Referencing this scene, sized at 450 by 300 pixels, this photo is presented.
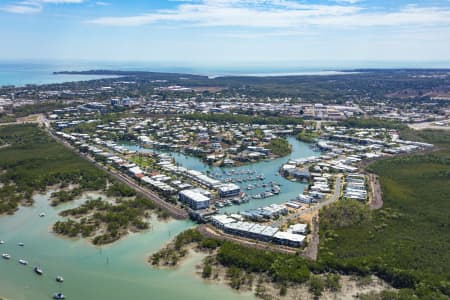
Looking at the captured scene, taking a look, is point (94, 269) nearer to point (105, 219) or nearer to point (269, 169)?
point (105, 219)

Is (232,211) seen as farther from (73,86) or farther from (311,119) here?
(73,86)

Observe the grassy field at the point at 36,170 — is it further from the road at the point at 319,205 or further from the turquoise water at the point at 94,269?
the road at the point at 319,205

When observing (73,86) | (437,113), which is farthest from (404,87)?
(73,86)

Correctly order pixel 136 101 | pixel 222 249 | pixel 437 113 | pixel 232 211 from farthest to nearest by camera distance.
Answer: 1. pixel 136 101
2. pixel 437 113
3. pixel 232 211
4. pixel 222 249

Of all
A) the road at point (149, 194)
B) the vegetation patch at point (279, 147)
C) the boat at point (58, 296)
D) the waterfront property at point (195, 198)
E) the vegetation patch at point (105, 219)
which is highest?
the vegetation patch at point (279, 147)

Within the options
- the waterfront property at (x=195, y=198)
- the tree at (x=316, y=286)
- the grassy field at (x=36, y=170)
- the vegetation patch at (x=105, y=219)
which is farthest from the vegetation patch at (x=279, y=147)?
the tree at (x=316, y=286)
